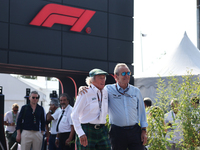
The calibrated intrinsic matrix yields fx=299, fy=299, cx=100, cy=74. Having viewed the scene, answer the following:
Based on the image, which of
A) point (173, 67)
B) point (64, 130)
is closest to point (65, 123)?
point (64, 130)

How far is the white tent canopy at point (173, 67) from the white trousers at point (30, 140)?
592cm

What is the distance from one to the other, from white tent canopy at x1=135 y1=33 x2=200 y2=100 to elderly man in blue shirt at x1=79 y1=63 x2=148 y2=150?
7.39 meters

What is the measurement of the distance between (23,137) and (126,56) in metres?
5.66

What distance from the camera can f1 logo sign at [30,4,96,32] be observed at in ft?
29.8

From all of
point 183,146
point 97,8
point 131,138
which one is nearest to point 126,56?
point 97,8

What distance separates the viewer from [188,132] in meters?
4.47

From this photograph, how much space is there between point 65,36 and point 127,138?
6.24m

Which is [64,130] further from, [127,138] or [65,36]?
[65,36]

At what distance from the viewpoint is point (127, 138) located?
3.83 metres

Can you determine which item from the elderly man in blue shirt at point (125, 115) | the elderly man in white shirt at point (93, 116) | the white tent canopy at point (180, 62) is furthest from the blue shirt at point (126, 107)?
the white tent canopy at point (180, 62)

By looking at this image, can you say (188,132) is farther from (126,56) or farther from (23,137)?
(126,56)

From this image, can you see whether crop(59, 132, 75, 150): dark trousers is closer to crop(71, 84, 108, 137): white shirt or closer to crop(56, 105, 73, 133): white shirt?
crop(56, 105, 73, 133): white shirt

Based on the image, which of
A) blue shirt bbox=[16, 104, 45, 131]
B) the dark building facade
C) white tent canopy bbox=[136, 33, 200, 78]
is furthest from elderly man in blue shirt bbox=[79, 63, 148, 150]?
white tent canopy bbox=[136, 33, 200, 78]

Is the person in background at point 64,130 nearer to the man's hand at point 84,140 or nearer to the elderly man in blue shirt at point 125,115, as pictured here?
the elderly man in blue shirt at point 125,115
